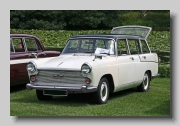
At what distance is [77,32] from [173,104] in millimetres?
3509

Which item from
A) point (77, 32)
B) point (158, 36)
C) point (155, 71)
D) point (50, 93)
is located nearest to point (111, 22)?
point (77, 32)

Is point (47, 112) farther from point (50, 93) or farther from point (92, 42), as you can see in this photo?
point (92, 42)

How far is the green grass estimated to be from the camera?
25.8 feet

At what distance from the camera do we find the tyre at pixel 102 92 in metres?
8.36

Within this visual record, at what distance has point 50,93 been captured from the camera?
27.2ft

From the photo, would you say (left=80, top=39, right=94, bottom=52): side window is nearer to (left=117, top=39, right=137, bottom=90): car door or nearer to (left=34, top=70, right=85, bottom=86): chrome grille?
(left=117, top=39, right=137, bottom=90): car door

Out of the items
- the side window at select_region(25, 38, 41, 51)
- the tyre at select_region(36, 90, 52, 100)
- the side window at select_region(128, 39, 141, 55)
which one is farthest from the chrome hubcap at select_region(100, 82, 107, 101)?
the side window at select_region(25, 38, 41, 51)

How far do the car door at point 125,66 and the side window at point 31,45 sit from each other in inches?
96.3

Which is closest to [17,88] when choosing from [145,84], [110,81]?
[110,81]

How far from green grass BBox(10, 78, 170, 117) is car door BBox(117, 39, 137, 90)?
0.36 meters

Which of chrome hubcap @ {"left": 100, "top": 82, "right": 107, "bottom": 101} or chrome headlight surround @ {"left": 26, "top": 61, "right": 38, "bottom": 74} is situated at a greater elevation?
chrome headlight surround @ {"left": 26, "top": 61, "right": 38, "bottom": 74}

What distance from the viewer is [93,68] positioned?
26.6 feet

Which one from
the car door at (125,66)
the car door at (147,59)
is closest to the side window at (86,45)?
the car door at (125,66)

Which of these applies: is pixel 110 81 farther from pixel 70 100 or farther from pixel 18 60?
pixel 18 60
